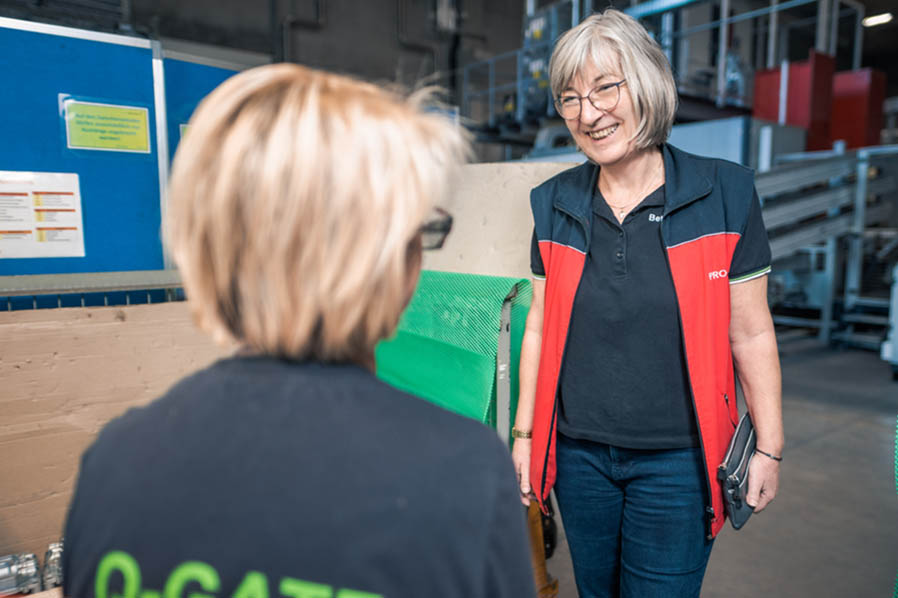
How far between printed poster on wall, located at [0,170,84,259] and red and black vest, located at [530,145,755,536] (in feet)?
4.74

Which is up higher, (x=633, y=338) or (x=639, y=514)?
(x=633, y=338)

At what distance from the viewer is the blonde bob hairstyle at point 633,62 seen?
1092 mm

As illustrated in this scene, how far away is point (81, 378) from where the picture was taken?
166 cm

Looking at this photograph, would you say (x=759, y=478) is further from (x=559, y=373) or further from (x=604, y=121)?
(x=604, y=121)

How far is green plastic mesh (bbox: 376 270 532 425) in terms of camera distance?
4.34ft

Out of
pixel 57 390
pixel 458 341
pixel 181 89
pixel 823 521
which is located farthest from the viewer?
pixel 823 521

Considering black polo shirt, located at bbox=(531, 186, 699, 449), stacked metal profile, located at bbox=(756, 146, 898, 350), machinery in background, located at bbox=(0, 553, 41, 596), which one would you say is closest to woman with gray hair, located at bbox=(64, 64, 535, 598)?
black polo shirt, located at bbox=(531, 186, 699, 449)

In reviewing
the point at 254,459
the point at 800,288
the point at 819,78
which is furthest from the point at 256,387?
the point at 819,78

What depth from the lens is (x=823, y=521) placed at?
8.48ft

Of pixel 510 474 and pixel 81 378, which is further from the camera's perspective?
pixel 81 378

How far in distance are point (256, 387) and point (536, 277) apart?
0.89 m

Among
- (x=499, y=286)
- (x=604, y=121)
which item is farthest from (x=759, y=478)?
(x=604, y=121)

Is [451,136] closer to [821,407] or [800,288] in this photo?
[821,407]

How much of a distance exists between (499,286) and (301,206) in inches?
34.6
